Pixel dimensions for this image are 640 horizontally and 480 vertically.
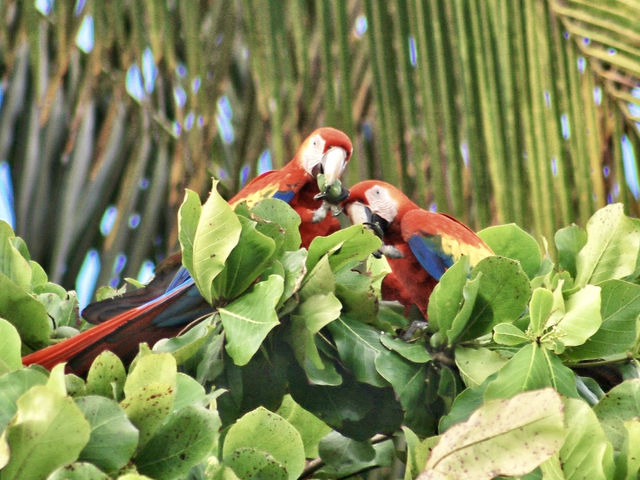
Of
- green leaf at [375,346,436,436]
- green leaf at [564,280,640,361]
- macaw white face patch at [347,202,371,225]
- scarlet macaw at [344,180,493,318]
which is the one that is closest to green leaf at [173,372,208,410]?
green leaf at [375,346,436,436]

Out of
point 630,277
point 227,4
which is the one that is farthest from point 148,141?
point 630,277

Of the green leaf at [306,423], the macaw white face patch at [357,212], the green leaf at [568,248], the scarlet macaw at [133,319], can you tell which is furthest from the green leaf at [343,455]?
the macaw white face patch at [357,212]

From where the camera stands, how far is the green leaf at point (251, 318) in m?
0.46

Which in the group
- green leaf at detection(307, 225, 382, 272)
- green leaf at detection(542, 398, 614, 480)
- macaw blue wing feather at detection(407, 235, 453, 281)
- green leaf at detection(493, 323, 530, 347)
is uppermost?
green leaf at detection(307, 225, 382, 272)

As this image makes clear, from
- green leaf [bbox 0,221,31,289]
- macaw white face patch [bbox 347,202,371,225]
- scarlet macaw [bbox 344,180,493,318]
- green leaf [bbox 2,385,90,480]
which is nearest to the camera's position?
green leaf [bbox 2,385,90,480]

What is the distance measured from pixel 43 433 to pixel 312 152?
2.72 ft

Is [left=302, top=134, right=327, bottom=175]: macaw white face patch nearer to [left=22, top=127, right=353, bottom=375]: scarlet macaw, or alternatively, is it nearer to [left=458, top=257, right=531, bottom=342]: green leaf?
[left=22, top=127, right=353, bottom=375]: scarlet macaw

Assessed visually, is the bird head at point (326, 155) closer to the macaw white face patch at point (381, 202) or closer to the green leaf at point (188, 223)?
the macaw white face patch at point (381, 202)

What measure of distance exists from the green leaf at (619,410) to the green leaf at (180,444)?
0.70 feet

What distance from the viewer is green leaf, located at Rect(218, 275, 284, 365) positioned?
1.52ft

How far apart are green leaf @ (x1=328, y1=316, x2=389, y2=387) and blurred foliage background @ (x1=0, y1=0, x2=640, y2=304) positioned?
0.69m

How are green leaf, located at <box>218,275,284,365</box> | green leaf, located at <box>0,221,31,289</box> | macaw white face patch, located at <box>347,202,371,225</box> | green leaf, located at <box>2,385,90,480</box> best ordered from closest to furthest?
green leaf, located at <box>2,385,90,480</box>, green leaf, located at <box>218,275,284,365</box>, green leaf, located at <box>0,221,31,289</box>, macaw white face patch, located at <box>347,202,371,225</box>

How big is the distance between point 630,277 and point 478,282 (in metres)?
0.15

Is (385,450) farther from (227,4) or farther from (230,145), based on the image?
(230,145)
